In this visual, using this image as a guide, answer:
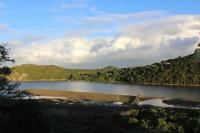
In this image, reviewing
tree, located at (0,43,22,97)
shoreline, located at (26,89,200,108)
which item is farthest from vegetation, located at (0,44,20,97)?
shoreline, located at (26,89,200,108)

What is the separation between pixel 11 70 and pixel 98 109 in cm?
3092

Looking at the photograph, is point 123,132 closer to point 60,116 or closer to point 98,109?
point 60,116

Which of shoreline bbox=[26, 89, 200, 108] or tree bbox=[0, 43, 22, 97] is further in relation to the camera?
shoreline bbox=[26, 89, 200, 108]

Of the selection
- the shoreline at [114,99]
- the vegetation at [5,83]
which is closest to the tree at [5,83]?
the vegetation at [5,83]

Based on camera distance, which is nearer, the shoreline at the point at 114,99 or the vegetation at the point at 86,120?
the vegetation at the point at 86,120

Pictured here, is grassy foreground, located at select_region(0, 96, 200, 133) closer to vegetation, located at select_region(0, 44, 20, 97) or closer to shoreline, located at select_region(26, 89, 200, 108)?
vegetation, located at select_region(0, 44, 20, 97)

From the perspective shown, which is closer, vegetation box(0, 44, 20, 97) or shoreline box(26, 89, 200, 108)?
vegetation box(0, 44, 20, 97)

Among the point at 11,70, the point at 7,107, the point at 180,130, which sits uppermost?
the point at 11,70

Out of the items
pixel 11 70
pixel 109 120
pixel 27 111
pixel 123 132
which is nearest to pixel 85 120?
pixel 109 120

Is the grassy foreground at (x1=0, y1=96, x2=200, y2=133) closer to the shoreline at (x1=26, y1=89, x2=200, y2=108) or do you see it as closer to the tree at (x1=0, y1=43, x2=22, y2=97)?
the tree at (x1=0, y1=43, x2=22, y2=97)

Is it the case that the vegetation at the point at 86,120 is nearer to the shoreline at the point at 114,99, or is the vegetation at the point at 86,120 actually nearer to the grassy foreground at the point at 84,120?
the grassy foreground at the point at 84,120

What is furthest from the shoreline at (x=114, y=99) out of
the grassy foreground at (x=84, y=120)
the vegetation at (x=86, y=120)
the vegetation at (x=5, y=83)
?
the vegetation at (x=5, y=83)

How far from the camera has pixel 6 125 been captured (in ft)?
88.2

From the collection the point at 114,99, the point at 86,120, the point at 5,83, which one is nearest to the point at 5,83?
the point at 5,83
